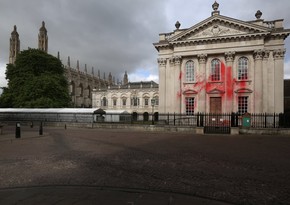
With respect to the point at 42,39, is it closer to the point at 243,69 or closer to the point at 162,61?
the point at 162,61

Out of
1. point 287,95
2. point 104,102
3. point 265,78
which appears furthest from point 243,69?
point 104,102

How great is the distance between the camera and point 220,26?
25375 millimetres

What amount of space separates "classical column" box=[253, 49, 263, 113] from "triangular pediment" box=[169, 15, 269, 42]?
282cm

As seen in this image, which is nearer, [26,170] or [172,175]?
[172,175]

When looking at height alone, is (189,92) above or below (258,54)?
below

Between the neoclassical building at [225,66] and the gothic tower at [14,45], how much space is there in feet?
178

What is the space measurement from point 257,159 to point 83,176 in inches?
252

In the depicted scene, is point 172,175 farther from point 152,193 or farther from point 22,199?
point 22,199

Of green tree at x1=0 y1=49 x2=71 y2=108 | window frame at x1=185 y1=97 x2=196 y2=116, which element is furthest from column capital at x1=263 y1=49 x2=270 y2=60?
green tree at x1=0 y1=49 x2=71 y2=108

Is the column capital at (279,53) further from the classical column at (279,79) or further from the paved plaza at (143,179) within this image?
the paved plaza at (143,179)

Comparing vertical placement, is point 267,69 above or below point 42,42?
below

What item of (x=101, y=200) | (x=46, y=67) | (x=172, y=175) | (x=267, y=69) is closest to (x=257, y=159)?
(x=172, y=175)

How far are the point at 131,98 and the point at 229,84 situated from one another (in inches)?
1370

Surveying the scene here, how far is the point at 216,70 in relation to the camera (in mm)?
25781
